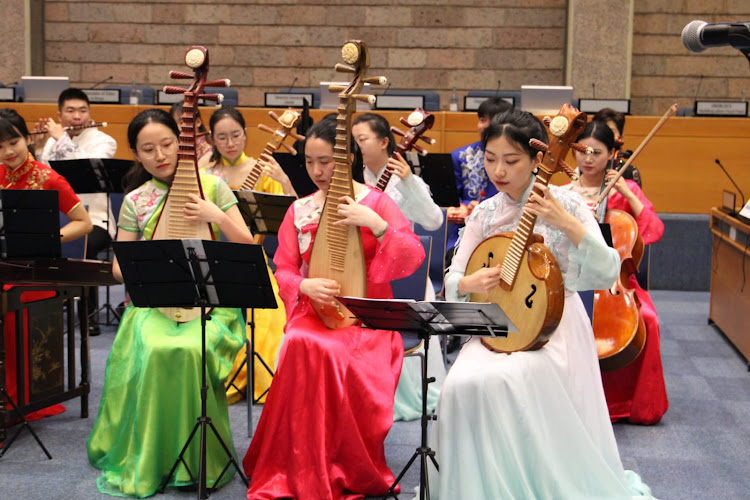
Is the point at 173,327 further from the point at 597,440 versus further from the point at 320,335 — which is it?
the point at 597,440

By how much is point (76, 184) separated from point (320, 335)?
264 cm

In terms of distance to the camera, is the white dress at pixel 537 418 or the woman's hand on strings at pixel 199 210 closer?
the white dress at pixel 537 418

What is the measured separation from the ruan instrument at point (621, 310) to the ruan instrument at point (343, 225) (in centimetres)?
127

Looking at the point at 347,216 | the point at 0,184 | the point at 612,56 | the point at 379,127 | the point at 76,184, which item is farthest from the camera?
the point at 612,56

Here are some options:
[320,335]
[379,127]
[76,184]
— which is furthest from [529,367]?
[76,184]

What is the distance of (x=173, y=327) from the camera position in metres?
3.14

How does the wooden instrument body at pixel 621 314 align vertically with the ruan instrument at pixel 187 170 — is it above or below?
below

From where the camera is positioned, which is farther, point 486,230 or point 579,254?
point 486,230

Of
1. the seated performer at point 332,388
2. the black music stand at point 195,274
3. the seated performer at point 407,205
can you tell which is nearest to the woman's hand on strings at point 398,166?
the seated performer at point 407,205

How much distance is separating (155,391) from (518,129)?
152 cm

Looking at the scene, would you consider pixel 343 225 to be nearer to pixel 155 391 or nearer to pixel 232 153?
pixel 155 391

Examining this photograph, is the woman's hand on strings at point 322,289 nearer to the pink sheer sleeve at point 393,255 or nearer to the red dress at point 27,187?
the pink sheer sleeve at point 393,255

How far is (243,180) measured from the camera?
4465 mm

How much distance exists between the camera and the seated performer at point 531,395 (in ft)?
8.36
